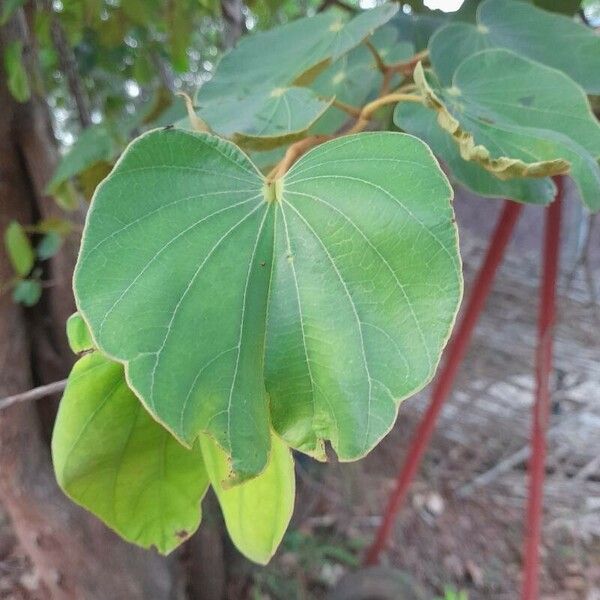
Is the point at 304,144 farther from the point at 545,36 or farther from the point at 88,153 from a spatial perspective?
the point at 88,153

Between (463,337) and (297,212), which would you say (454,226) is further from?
(463,337)

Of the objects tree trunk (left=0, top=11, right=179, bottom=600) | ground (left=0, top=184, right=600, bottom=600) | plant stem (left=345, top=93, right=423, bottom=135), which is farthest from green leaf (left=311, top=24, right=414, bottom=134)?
ground (left=0, top=184, right=600, bottom=600)

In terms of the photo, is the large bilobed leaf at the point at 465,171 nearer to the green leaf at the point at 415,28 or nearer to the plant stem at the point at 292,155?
the plant stem at the point at 292,155

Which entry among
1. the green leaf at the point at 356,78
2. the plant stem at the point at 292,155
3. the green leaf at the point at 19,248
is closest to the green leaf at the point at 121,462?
the plant stem at the point at 292,155

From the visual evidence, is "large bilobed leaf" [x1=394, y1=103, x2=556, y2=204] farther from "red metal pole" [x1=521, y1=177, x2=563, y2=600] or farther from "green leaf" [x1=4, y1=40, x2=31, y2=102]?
"green leaf" [x1=4, y1=40, x2=31, y2=102]

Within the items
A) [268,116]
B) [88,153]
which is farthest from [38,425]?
[268,116]
